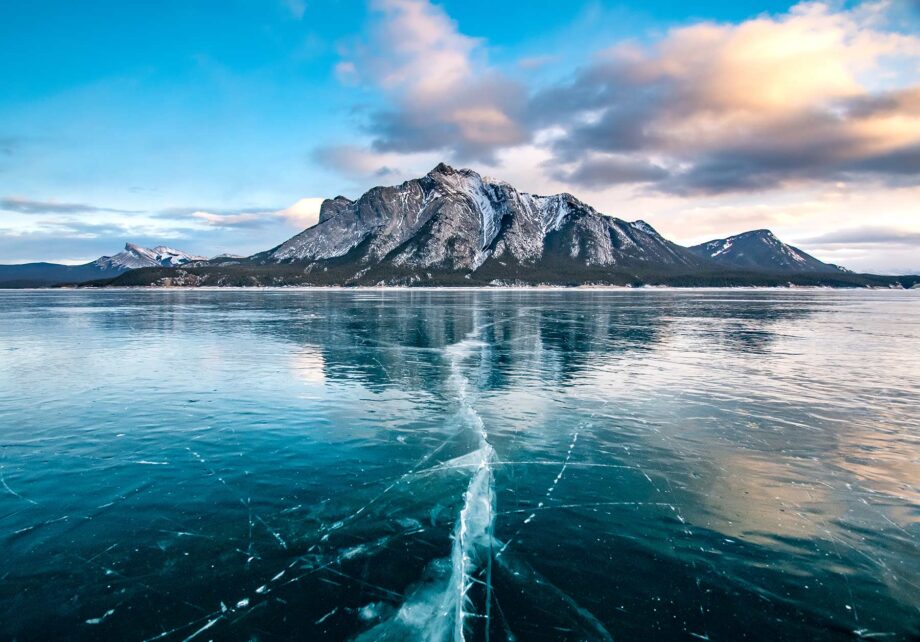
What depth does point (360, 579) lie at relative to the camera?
1287 centimetres

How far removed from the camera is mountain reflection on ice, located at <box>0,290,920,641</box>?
11.7m

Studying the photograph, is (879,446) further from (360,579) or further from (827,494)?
(360,579)

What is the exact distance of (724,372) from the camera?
3956cm

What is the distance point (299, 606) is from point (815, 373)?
42.7 metres

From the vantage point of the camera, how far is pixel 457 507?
16.8 metres

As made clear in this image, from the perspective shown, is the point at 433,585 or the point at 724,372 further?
the point at 724,372

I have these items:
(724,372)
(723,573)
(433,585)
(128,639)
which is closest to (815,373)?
(724,372)

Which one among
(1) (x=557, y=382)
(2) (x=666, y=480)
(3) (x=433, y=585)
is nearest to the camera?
(3) (x=433, y=585)

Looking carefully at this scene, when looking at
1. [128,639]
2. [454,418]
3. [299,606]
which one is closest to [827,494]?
[454,418]

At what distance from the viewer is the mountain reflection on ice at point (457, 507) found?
11.7 meters

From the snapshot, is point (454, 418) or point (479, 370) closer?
point (454, 418)

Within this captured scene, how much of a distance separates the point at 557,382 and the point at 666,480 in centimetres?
1720

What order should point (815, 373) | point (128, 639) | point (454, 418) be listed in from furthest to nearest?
point (815, 373) → point (454, 418) → point (128, 639)

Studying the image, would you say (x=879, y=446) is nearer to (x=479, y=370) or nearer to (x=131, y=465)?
(x=479, y=370)
